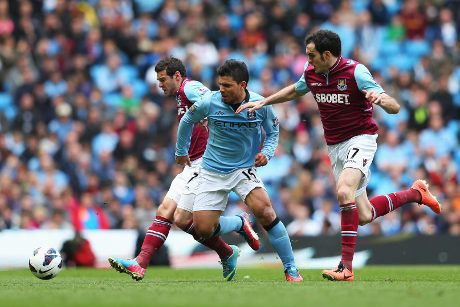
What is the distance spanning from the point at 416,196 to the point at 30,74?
11.0 meters

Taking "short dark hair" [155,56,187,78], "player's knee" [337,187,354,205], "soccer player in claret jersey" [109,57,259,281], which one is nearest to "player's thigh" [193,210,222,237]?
"soccer player in claret jersey" [109,57,259,281]

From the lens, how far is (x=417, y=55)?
795 inches

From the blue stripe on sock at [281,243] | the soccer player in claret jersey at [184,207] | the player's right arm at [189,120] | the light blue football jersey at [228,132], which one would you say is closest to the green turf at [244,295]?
the blue stripe on sock at [281,243]

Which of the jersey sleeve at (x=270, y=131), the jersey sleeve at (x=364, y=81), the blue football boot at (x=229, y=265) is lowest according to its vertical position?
the blue football boot at (x=229, y=265)

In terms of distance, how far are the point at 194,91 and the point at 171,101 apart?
8.73m

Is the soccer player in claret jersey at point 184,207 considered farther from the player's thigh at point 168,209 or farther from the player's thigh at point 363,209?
the player's thigh at point 363,209

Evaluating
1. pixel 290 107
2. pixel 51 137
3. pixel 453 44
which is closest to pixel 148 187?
pixel 51 137

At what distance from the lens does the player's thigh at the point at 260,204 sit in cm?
873

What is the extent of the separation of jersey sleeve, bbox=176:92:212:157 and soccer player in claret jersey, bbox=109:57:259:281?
0.45 metres

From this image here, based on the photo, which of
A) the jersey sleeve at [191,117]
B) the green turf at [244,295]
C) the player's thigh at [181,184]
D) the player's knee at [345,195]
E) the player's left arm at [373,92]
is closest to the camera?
the green turf at [244,295]

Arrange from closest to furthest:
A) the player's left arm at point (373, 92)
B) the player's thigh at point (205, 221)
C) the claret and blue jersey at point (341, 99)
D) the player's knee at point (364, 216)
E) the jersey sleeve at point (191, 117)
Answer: the player's left arm at point (373, 92), the jersey sleeve at point (191, 117), the claret and blue jersey at point (341, 99), the player's thigh at point (205, 221), the player's knee at point (364, 216)

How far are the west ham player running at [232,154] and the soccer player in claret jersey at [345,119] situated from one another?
25 cm

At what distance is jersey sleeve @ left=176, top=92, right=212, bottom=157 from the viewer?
28.5 ft

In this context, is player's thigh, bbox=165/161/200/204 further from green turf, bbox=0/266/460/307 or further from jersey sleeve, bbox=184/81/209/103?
green turf, bbox=0/266/460/307
